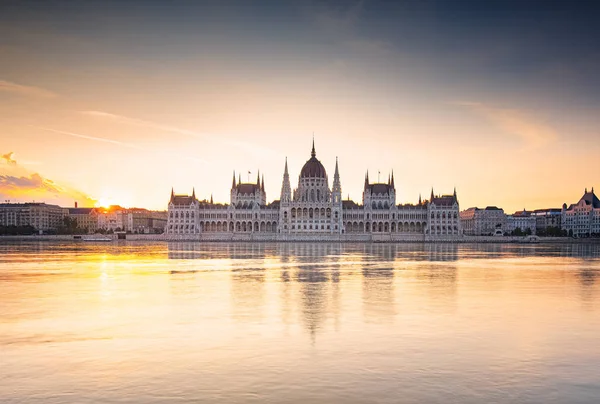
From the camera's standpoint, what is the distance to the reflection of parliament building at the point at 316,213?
183 meters

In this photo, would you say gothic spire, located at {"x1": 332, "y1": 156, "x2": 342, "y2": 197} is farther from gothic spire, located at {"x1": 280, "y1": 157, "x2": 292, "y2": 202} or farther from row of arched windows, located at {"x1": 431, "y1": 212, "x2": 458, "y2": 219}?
row of arched windows, located at {"x1": 431, "y1": 212, "x2": 458, "y2": 219}

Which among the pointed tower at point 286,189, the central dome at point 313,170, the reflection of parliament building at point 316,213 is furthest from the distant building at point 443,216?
the pointed tower at point 286,189

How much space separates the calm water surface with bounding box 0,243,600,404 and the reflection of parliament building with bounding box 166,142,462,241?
14740 cm

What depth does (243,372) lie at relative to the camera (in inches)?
602

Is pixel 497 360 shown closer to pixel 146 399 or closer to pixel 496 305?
pixel 146 399

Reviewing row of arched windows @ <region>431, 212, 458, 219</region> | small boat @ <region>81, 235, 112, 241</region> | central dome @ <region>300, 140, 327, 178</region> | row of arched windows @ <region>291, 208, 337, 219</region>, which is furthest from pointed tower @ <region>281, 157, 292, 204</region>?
small boat @ <region>81, 235, 112, 241</region>

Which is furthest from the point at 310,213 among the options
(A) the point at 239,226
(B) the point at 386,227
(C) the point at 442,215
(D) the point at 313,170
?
(C) the point at 442,215

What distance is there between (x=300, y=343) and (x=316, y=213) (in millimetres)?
164448

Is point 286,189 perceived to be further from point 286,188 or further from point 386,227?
point 386,227

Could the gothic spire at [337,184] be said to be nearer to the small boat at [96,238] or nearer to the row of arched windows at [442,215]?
the row of arched windows at [442,215]

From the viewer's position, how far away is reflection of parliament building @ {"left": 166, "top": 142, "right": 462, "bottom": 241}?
600 ft

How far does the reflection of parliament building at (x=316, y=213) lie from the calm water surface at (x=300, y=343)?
484ft

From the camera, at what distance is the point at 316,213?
600 ft

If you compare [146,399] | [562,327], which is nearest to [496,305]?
[562,327]
